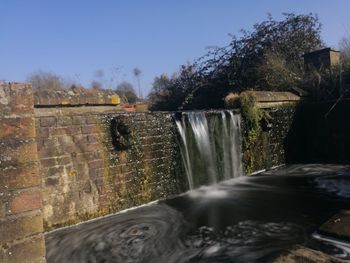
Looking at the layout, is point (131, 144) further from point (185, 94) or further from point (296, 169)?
point (185, 94)

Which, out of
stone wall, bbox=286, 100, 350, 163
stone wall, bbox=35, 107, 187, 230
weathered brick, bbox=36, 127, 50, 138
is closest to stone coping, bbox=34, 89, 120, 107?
stone wall, bbox=35, 107, 187, 230

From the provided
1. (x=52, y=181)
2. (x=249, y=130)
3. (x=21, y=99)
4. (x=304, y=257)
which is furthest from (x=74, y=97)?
(x=21, y=99)

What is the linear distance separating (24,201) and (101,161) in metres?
4.62

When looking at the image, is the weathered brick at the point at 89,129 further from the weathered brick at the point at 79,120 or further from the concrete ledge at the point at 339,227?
the concrete ledge at the point at 339,227

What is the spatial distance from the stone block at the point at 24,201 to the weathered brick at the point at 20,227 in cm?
3

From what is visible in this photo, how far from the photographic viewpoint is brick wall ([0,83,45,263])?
1458 mm

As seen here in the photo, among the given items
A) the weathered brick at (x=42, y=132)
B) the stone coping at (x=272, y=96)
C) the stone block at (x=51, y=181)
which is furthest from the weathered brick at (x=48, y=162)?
the stone coping at (x=272, y=96)

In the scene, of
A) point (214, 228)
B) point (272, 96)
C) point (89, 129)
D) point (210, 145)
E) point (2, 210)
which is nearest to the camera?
point (2, 210)

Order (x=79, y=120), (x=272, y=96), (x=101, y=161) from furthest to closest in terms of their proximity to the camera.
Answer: (x=272, y=96)
(x=101, y=161)
(x=79, y=120)

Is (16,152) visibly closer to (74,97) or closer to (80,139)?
(80,139)

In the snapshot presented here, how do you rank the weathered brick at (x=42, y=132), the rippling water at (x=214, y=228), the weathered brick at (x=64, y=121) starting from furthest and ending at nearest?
1. the weathered brick at (x=64, y=121)
2. the weathered brick at (x=42, y=132)
3. the rippling water at (x=214, y=228)

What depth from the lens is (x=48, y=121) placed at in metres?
5.51

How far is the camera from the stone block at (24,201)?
1.47m

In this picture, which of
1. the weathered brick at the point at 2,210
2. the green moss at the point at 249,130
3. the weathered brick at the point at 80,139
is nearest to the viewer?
the weathered brick at the point at 2,210
